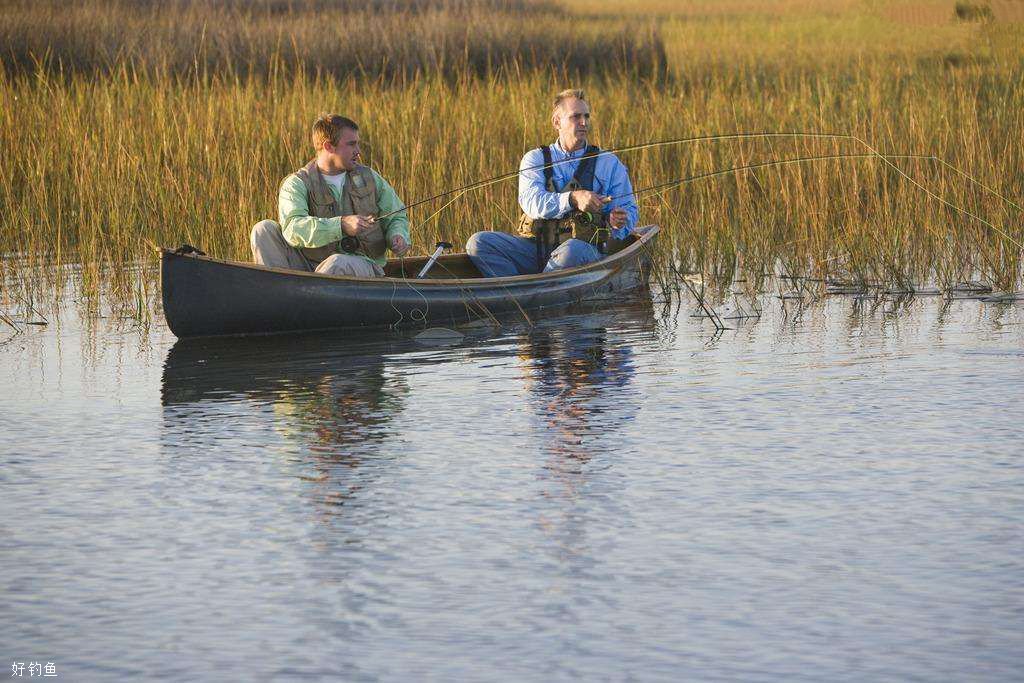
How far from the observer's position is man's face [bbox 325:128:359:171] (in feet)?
28.7

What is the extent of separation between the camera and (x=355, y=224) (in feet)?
28.4

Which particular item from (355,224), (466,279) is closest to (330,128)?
(355,224)

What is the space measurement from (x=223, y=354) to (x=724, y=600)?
4753 mm

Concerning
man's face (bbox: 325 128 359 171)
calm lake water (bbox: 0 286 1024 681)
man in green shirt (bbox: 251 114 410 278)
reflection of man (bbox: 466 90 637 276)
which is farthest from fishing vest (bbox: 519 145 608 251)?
calm lake water (bbox: 0 286 1024 681)

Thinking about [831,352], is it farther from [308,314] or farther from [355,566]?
[355,566]

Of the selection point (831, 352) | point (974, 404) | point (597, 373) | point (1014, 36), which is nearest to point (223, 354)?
point (597, 373)

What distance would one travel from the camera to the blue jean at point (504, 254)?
1004 centimetres

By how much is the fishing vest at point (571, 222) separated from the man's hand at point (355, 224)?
1.40 metres

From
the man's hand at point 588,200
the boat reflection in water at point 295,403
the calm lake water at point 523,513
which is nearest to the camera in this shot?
the calm lake water at point 523,513

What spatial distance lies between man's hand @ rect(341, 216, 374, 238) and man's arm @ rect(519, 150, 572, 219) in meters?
1.23

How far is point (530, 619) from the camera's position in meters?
4.04

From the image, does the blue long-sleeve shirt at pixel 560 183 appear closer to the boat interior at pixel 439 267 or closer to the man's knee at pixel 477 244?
the man's knee at pixel 477 244

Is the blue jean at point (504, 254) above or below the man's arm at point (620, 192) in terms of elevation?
below

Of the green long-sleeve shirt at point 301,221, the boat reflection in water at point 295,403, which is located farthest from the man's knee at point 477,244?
the boat reflection in water at point 295,403
